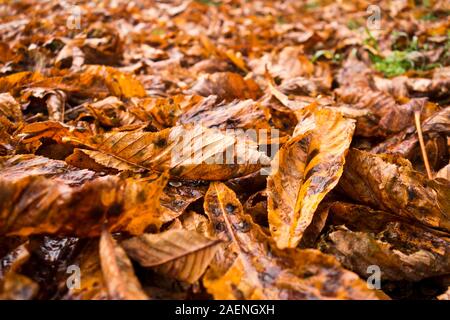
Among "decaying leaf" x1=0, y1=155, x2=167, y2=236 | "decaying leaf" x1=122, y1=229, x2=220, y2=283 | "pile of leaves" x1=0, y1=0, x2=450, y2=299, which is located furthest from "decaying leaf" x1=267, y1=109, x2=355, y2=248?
"decaying leaf" x1=0, y1=155, x2=167, y2=236

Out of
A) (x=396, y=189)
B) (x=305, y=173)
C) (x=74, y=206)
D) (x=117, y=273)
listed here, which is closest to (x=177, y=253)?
(x=117, y=273)

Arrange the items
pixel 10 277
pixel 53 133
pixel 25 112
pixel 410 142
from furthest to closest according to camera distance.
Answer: pixel 25 112 < pixel 410 142 < pixel 53 133 < pixel 10 277

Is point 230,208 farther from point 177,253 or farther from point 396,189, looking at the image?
point 396,189

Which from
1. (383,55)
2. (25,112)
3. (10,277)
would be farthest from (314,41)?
(10,277)

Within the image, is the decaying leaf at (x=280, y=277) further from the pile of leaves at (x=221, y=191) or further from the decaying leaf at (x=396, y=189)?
the decaying leaf at (x=396, y=189)

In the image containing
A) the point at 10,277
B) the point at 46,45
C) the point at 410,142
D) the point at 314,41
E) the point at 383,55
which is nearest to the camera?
the point at 10,277

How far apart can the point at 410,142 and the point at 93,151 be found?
112cm

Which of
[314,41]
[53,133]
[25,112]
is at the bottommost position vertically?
[314,41]

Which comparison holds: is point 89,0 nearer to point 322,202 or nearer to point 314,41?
point 314,41

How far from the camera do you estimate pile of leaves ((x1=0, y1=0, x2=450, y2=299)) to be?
0.82m

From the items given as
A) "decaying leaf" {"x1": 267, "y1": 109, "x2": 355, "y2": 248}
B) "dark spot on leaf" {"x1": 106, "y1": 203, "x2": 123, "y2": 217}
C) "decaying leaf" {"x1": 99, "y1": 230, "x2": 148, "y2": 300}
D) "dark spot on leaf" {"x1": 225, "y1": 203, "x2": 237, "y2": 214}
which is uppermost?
"dark spot on leaf" {"x1": 106, "y1": 203, "x2": 123, "y2": 217}

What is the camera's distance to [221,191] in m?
1.14

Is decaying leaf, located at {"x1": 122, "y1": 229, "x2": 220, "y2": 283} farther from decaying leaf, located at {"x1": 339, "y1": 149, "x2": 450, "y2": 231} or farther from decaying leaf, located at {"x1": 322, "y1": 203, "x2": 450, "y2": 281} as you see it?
decaying leaf, located at {"x1": 339, "y1": 149, "x2": 450, "y2": 231}

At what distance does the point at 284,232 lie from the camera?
984 millimetres
